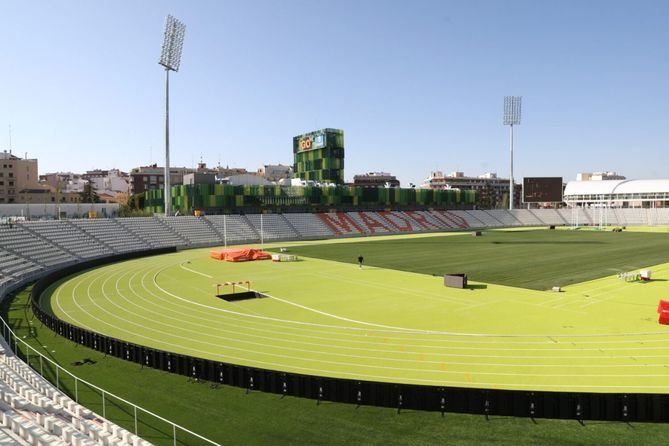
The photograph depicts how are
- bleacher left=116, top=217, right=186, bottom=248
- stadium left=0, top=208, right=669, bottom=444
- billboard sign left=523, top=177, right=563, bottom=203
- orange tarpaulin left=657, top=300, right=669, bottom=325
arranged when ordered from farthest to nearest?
1. billboard sign left=523, top=177, right=563, bottom=203
2. bleacher left=116, top=217, right=186, bottom=248
3. orange tarpaulin left=657, top=300, right=669, bottom=325
4. stadium left=0, top=208, right=669, bottom=444

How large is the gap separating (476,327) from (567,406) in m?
10.4

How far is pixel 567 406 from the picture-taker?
1462 cm

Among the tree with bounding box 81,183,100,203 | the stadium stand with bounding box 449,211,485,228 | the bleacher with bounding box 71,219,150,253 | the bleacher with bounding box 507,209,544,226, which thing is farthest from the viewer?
the tree with bounding box 81,183,100,203

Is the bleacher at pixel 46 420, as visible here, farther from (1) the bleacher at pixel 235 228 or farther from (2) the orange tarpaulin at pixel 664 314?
(1) the bleacher at pixel 235 228

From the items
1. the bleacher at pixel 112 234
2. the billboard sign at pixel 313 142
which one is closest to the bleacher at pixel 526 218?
the billboard sign at pixel 313 142

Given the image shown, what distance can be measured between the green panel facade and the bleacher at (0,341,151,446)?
257 ft

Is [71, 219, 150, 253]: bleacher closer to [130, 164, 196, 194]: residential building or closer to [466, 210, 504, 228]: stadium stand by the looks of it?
[466, 210, 504, 228]: stadium stand

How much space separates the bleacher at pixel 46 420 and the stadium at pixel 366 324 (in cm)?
80

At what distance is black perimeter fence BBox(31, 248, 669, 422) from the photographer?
14438 mm

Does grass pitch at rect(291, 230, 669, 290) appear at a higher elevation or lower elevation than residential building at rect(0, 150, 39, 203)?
lower

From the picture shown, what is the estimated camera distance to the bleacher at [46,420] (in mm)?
11367

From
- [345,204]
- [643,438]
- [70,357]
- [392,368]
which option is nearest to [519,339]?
[392,368]

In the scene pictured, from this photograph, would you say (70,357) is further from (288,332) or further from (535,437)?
(535,437)

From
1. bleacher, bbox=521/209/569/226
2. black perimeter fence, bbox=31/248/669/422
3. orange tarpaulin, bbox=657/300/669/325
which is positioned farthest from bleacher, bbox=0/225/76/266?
bleacher, bbox=521/209/569/226
